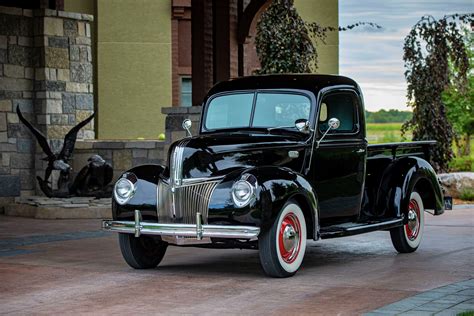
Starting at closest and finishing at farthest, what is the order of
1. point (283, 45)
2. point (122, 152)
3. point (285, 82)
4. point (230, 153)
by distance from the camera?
point (230, 153)
point (285, 82)
point (122, 152)
point (283, 45)

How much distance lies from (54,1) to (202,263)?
9685 mm

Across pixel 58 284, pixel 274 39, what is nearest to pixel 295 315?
pixel 58 284

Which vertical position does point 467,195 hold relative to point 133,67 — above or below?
below

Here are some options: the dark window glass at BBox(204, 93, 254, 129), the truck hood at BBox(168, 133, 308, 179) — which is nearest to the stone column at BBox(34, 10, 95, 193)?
the dark window glass at BBox(204, 93, 254, 129)

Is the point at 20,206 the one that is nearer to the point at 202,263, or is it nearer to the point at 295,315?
the point at 202,263

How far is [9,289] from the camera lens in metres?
9.20

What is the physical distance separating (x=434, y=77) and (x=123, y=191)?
46.0ft

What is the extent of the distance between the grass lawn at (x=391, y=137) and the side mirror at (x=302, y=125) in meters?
15.2

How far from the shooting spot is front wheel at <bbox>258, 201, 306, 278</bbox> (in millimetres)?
9500

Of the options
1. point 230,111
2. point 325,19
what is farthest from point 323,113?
point 325,19

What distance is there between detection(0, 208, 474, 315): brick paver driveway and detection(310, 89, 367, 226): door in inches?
22.6

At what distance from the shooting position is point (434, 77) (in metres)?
23.0

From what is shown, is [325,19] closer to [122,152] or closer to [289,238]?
[122,152]

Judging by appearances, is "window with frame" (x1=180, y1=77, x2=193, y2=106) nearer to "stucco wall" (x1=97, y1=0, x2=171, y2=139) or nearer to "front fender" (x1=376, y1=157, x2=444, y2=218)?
"stucco wall" (x1=97, y1=0, x2=171, y2=139)
